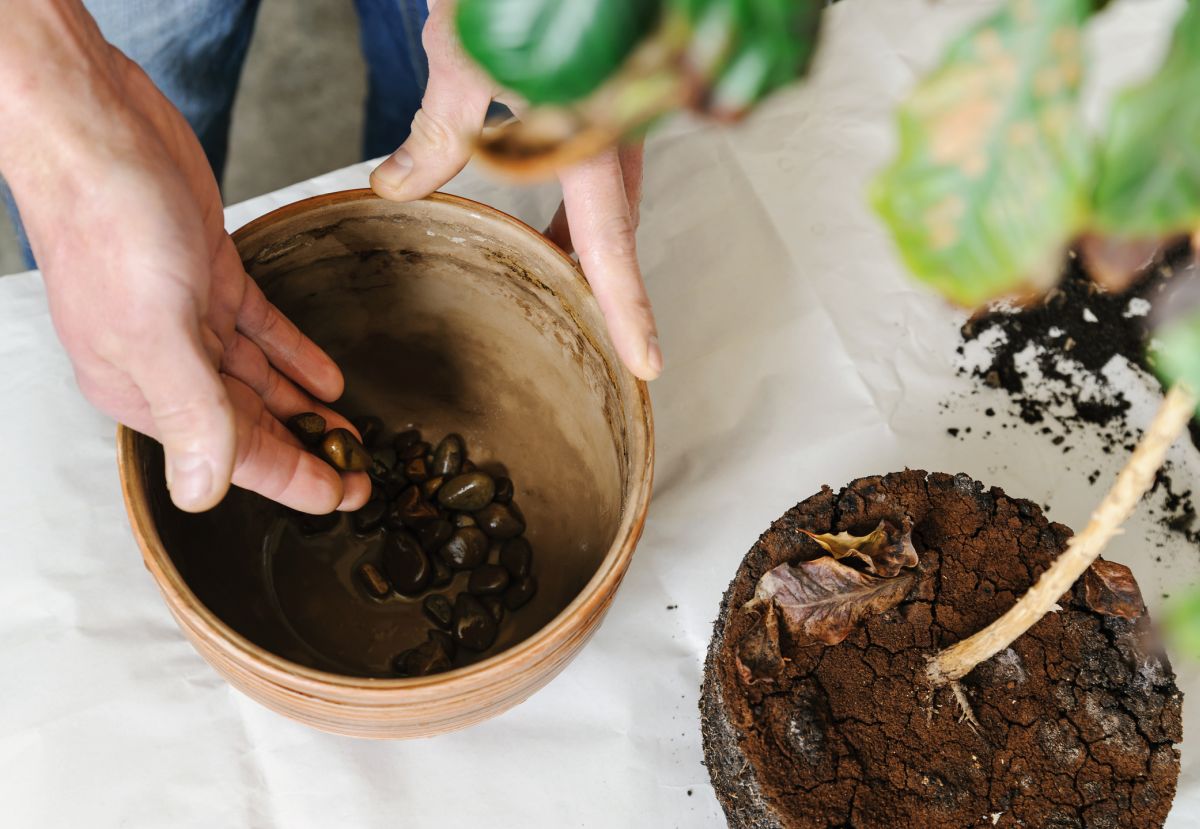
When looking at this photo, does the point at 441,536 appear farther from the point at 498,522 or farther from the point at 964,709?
the point at 964,709

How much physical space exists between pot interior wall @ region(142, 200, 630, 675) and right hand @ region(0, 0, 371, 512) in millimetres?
67

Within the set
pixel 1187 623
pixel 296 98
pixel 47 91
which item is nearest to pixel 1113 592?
pixel 1187 623

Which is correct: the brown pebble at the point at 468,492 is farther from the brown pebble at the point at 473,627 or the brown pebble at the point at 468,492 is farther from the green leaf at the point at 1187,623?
the green leaf at the point at 1187,623

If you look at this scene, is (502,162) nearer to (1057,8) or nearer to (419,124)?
(1057,8)

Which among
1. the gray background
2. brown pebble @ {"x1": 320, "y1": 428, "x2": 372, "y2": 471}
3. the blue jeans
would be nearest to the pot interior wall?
brown pebble @ {"x1": 320, "y1": 428, "x2": 372, "y2": 471}

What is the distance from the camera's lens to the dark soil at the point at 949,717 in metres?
0.75

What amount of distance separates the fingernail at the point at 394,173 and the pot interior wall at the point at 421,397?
3cm

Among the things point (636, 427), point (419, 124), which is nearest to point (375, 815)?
point (636, 427)

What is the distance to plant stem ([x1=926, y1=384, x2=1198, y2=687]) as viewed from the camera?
1.57ft

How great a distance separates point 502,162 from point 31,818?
896 millimetres

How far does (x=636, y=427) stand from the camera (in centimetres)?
77

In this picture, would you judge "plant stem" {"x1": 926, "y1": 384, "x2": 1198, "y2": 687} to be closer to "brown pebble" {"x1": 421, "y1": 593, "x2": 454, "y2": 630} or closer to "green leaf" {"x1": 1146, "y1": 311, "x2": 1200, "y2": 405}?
"green leaf" {"x1": 1146, "y1": 311, "x2": 1200, "y2": 405}

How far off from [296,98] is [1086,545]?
1649 millimetres

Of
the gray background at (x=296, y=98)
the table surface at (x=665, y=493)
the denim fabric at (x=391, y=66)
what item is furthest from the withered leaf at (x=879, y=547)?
the gray background at (x=296, y=98)
